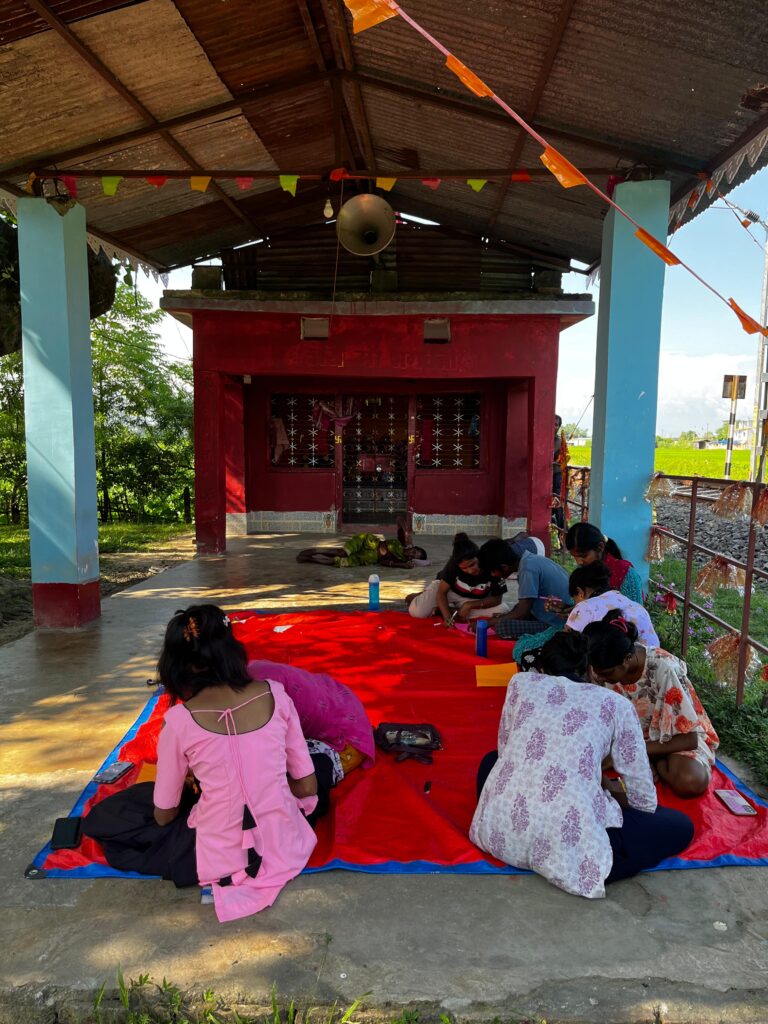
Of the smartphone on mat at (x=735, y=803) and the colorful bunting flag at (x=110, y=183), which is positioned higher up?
the colorful bunting flag at (x=110, y=183)

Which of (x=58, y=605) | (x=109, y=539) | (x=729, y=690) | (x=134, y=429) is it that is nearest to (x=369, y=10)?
(x=729, y=690)

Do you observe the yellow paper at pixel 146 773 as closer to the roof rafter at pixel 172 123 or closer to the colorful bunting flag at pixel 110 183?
the colorful bunting flag at pixel 110 183

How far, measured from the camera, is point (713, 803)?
9.45 feet

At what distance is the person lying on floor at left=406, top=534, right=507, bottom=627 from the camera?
5434mm

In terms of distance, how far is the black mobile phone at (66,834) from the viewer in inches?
102

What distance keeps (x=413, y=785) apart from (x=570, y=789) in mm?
950

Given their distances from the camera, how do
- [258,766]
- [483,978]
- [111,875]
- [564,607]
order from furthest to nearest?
[564,607], [111,875], [258,766], [483,978]

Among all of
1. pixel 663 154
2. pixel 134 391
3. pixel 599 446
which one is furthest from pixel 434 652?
pixel 134 391

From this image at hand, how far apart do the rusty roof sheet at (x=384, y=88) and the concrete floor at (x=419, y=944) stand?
3971mm

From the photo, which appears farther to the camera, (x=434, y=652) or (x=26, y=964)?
(x=434, y=652)

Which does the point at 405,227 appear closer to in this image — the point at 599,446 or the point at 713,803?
the point at 599,446

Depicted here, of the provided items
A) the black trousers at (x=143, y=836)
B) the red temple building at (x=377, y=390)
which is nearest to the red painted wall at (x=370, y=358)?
the red temple building at (x=377, y=390)

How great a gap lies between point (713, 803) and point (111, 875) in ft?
7.86

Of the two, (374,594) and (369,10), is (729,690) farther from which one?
(369,10)
